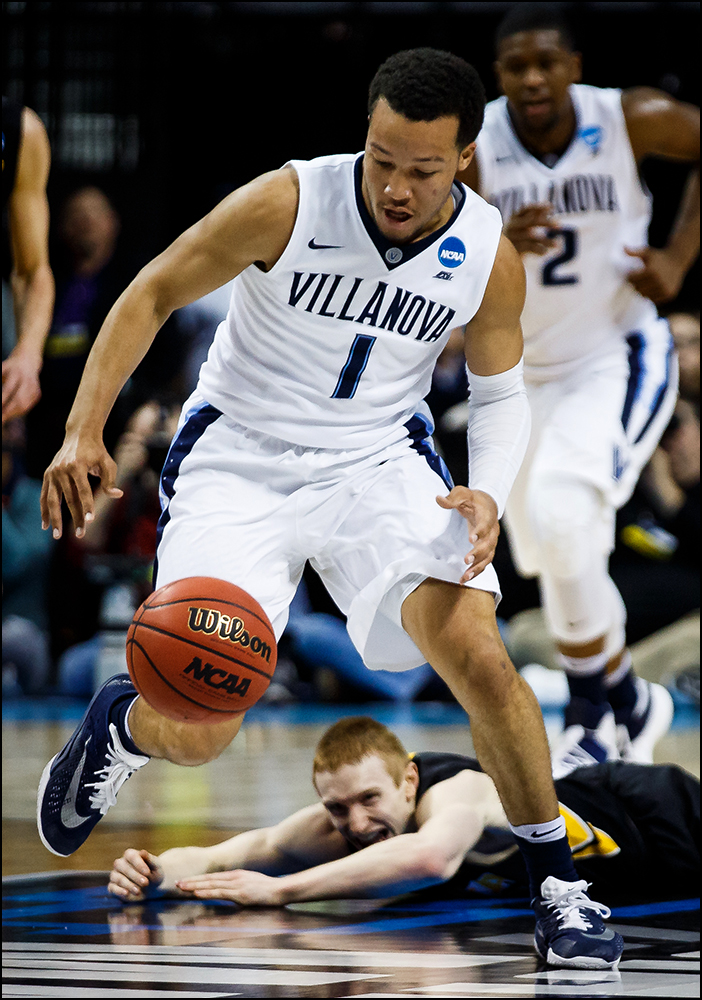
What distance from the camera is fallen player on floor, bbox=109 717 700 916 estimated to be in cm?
344

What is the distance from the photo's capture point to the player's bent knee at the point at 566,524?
476 centimetres

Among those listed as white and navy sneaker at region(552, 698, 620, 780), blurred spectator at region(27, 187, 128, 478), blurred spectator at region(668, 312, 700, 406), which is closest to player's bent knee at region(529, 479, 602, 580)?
white and navy sneaker at region(552, 698, 620, 780)

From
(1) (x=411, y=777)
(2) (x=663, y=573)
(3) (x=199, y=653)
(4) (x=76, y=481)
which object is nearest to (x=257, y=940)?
(3) (x=199, y=653)

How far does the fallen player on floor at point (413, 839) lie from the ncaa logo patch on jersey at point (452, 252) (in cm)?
117

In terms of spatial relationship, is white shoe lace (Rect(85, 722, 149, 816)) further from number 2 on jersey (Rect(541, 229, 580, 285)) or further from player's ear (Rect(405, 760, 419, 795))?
number 2 on jersey (Rect(541, 229, 580, 285))

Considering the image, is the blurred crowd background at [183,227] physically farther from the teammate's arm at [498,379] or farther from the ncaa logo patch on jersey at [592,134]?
the teammate's arm at [498,379]

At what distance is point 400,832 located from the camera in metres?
3.61

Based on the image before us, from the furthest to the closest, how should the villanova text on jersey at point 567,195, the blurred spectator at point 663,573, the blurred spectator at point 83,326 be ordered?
1. the blurred spectator at point 83,326
2. the blurred spectator at point 663,573
3. the villanova text on jersey at point 567,195

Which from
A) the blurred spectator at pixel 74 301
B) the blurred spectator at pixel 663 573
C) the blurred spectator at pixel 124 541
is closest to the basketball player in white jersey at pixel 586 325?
the blurred spectator at pixel 663 573

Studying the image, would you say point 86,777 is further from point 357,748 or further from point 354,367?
point 354,367

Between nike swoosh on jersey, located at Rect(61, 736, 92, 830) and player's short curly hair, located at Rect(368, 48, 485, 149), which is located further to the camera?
nike swoosh on jersey, located at Rect(61, 736, 92, 830)

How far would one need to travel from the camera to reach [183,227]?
1184 cm

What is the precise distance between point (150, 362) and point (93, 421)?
26.0 feet

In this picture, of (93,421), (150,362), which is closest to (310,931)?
(93,421)
